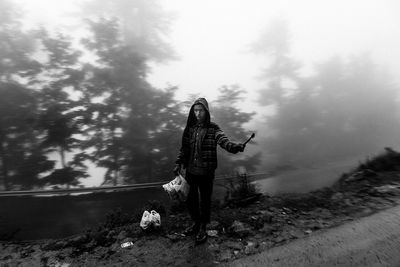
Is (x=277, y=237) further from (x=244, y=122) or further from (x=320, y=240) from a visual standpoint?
(x=244, y=122)

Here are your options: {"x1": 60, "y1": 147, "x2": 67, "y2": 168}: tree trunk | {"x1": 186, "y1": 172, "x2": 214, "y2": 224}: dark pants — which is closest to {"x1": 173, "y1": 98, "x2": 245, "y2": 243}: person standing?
{"x1": 186, "y1": 172, "x2": 214, "y2": 224}: dark pants

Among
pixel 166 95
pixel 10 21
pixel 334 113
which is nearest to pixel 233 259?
pixel 166 95

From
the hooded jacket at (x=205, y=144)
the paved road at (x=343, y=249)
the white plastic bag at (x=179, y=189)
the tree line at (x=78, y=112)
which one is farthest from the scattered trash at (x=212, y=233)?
the tree line at (x=78, y=112)

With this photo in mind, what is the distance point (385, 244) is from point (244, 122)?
16877 mm

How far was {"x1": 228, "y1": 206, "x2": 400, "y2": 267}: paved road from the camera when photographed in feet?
10.4

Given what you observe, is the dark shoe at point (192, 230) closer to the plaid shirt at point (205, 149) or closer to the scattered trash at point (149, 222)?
the scattered trash at point (149, 222)

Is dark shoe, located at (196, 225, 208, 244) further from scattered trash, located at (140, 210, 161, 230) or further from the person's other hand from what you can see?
the person's other hand

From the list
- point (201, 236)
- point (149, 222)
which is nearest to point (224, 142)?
point (201, 236)

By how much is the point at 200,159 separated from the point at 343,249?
2328 millimetres

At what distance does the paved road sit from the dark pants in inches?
38.9

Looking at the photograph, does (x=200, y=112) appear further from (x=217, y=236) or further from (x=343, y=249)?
(x=343, y=249)

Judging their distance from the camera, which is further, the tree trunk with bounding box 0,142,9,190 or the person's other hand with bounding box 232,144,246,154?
the tree trunk with bounding box 0,142,9,190

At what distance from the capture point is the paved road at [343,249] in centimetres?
316

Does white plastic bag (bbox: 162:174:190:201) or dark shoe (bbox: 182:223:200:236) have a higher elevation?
white plastic bag (bbox: 162:174:190:201)
